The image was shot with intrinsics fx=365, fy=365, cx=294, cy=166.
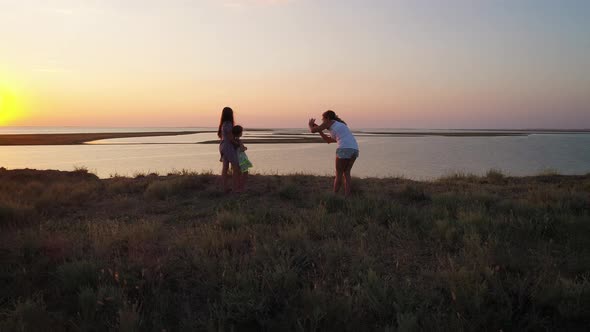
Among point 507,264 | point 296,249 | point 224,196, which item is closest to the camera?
point 507,264

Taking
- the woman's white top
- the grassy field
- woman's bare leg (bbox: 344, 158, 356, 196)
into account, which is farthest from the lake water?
the grassy field

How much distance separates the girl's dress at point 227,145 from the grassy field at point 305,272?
83.5 inches

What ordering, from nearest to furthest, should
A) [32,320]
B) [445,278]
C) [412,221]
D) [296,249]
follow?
[32,320]
[445,278]
[296,249]
[412,221]

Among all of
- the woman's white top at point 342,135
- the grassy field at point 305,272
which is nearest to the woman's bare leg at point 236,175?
the grassy field at point 305,272

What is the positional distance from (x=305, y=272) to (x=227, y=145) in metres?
5.12

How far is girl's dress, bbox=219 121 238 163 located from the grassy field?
2121 millimetres

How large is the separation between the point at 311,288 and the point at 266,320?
711 mm

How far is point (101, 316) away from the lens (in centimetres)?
323

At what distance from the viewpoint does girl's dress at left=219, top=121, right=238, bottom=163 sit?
8.48 meters

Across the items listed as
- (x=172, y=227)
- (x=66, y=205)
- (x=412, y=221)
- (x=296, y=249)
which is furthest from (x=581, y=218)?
(x=66, y=205)

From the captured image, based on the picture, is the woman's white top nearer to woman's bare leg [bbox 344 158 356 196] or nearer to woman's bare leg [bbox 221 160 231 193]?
woman's bare leg [bbox 344 158 356 196]

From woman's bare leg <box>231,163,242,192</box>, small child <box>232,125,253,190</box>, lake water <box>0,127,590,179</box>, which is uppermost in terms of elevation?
small child <box>232,125,253,190</box>

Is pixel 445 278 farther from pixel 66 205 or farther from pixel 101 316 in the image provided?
pixel 66 205

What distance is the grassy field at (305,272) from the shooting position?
124 inches
